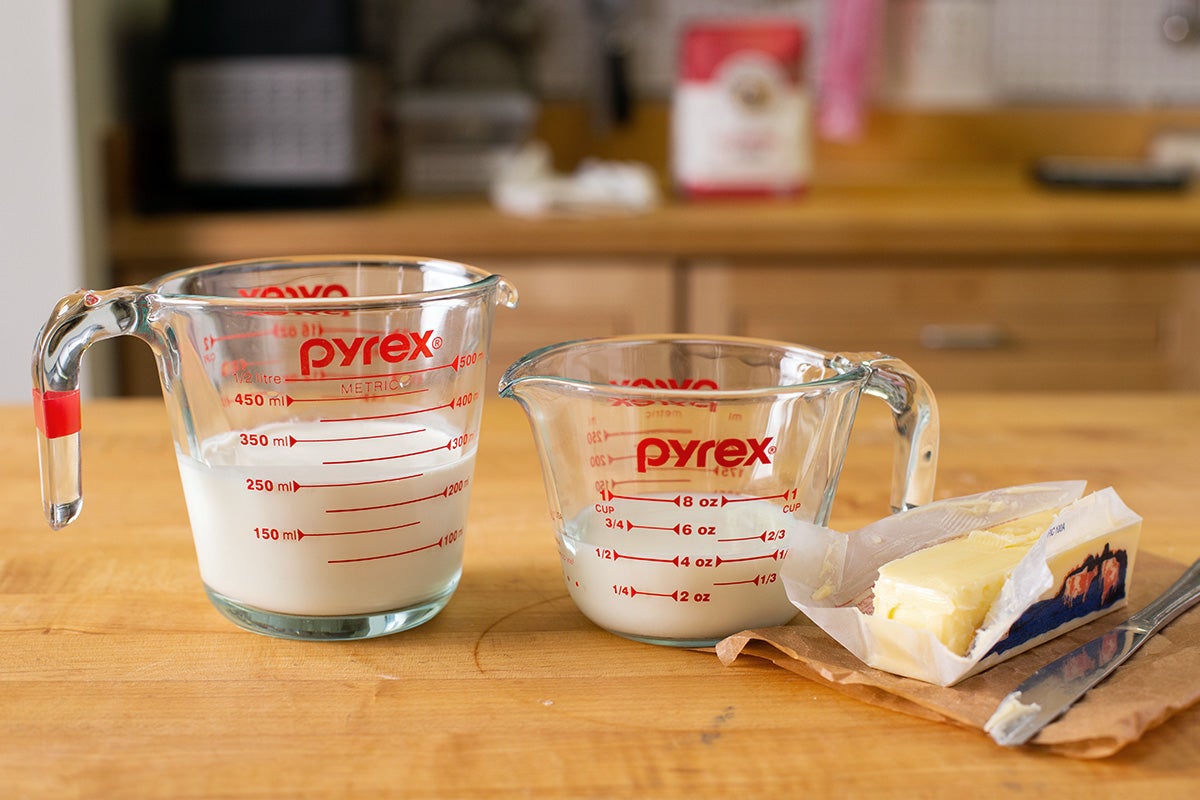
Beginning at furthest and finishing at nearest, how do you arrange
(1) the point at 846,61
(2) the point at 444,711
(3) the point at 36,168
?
(1) the point at 846,61
(3) the point at 36,168
(2) the point at 444,711

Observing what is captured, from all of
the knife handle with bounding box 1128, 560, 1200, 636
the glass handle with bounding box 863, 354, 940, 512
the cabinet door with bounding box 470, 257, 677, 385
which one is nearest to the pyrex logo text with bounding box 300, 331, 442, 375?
the glass handle with bounding box 863, 354, 940, 512

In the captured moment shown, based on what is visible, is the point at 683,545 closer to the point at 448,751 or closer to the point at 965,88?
the point at 448,751

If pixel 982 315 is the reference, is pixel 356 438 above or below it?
above

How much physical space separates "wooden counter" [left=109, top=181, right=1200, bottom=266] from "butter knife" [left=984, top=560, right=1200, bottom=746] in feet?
4.09

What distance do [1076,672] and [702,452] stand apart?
19 centimetres

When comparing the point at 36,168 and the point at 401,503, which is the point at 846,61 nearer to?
the point at 36,168

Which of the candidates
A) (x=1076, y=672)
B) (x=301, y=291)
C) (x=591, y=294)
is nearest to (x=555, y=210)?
(x=591, y=294)

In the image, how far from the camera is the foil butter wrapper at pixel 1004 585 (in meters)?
0.56

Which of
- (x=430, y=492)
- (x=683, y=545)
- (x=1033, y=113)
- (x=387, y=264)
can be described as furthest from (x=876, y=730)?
(x=1033, y=113)

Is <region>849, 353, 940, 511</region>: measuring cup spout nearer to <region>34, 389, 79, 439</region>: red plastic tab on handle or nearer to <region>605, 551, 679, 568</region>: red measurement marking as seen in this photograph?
<region>605, 551, 679, 568</region>: red measurement marking

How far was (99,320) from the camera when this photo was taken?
1.97 feet

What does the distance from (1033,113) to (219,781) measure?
90.5 inches

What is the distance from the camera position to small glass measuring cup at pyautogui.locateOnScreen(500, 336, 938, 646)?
60cm

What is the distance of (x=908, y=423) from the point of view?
0.66 meters
